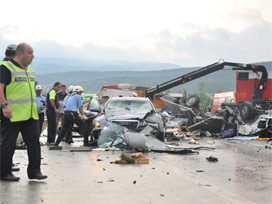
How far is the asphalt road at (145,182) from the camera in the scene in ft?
20.9

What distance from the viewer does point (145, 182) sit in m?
7.73

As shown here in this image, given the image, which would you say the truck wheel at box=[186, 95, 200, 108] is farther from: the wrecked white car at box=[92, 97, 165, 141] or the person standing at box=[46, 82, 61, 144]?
the person standing at box=[46, 82, 61, 144]

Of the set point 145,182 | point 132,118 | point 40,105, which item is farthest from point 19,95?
point 40,105

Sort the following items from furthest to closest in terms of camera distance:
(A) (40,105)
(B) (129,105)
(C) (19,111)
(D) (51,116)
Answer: (B) (129,105) → (D) (51,116) → (A) (40,105) → (C) (19,111)

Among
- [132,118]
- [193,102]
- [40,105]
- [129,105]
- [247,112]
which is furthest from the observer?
[193,102]

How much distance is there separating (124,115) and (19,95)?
8.16 metres

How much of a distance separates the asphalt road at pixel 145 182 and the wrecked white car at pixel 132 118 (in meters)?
3.30

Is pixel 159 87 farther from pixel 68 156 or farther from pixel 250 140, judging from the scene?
pixel 68 156

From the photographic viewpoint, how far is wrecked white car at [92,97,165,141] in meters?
15.0

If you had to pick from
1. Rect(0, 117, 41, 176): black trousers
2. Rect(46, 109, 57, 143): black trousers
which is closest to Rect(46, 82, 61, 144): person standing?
Rect(46, 109, 57, 143): black trousers

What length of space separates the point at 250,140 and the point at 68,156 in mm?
9898

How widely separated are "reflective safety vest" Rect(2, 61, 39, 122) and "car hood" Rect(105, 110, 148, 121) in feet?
25.2

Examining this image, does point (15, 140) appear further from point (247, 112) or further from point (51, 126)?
point (247, 112)

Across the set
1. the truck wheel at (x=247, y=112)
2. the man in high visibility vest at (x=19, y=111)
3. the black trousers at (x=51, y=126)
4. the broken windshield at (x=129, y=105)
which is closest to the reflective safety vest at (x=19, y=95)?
the man in high visibility vest at (x=19, y=111)
